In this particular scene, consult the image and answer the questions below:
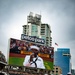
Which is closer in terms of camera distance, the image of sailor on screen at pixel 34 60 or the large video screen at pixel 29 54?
the large video screen at pixel 29 54

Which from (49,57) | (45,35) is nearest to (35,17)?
(45,35)

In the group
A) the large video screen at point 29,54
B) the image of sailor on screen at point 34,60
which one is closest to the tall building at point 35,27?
the large video screen at point 29,54

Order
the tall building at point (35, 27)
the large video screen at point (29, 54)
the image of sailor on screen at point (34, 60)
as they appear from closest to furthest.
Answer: the large video screen at point (29, 54) → the image of sailor on screen at point (34, 60) → the tall building at point (35, 27)

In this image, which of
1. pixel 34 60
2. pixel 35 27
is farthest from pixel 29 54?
pixel 35 27

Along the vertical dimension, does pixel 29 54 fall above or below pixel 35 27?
below

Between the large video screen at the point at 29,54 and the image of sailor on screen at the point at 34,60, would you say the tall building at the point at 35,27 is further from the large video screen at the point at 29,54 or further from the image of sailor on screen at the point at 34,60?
the image of sailor on screen at the point at 34,60

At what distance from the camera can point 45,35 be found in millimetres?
191625

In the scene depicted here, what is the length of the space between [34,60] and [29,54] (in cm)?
250

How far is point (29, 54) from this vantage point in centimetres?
8456

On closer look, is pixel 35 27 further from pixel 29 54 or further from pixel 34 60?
pixel 29 54

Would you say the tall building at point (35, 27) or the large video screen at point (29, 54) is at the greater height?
the tall building at point (35, 27)

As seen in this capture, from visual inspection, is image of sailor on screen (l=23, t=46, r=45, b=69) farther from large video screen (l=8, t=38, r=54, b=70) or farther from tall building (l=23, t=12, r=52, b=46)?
tall building (l=23, t=12, r=52, b=46)

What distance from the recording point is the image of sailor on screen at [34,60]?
276 feet

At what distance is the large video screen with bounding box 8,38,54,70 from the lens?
81188 millimetres
